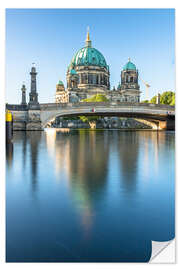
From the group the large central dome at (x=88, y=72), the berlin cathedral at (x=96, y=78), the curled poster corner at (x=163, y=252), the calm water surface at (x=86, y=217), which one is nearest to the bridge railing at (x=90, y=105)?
the calm water surface at (x=86, y=217)

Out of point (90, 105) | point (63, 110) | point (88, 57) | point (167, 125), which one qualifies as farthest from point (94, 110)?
point (88, 57)

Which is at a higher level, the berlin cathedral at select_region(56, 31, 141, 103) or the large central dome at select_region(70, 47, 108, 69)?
the large central dome at select_region(70, 47, 108, 69)

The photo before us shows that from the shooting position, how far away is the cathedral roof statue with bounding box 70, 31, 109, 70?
61094mm

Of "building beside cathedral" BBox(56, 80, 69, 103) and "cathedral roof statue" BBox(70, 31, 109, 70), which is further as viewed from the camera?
"cathedral roof statue" BBox(70, 31, 109, 70)

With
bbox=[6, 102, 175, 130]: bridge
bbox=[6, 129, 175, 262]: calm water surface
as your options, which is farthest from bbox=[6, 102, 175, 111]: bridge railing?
bbox=[6, 129, 175, 262]: calm water surface

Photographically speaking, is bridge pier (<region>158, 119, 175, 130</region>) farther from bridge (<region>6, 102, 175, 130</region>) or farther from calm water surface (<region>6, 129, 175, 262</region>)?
calm water surface (<region>6, 129, 175, 262</region>)

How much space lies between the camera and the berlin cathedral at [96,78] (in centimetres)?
5906

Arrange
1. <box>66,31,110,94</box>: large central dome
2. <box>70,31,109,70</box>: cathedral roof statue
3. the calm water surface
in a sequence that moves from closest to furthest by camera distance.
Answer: the calm water surface → <box>66,31,110,94</box>: large central dome → <box>70,31,109,70</box>: cathedral roof statue

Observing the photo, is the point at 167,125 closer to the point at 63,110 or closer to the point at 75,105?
the point at 75,105

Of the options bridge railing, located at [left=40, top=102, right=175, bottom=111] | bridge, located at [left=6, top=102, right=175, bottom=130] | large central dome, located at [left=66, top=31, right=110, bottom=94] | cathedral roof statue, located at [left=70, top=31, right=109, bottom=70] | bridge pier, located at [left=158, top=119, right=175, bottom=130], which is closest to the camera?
bridge, located at [left=6, top=102, right=175, bottom=130]

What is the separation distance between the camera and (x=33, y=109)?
19.2m
